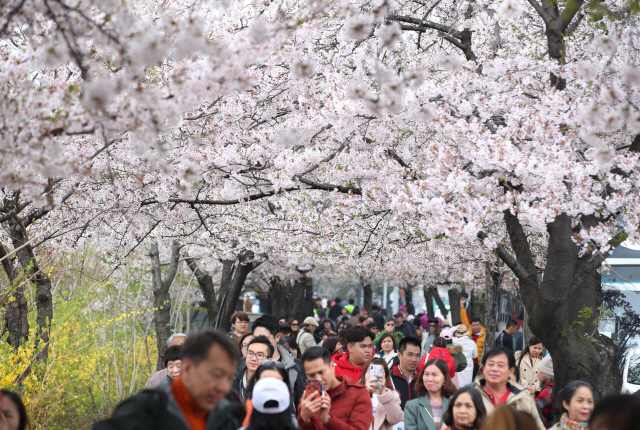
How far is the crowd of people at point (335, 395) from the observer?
3248 mm

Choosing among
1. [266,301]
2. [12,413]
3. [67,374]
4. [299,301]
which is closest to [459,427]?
[12,413]

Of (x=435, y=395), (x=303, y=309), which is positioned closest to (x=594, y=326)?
(x=435, y=395)

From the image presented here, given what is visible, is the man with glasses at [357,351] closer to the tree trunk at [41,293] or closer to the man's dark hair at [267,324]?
the man's dark hair at [267,324]

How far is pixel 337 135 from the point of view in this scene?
8680mm

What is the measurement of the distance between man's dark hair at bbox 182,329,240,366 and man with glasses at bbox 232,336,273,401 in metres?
2.36

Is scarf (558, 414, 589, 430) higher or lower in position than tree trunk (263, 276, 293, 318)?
lower

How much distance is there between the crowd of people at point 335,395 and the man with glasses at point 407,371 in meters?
0.01

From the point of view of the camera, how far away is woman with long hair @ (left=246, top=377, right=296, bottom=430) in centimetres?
380

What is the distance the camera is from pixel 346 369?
710cm

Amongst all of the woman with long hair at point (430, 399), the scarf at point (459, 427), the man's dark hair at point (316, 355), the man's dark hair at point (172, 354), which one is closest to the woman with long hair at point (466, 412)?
the scarf at point (459, 427)

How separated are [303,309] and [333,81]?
22.5 m

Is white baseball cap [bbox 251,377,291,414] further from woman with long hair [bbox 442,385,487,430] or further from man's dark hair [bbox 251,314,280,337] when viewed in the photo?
man's dark hair [bbox 251,314,280,337]

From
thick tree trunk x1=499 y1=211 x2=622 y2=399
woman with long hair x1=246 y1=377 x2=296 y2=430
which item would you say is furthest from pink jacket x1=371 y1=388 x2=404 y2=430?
thick tree trunk x1=499 y1=211 x2=622 y2=399

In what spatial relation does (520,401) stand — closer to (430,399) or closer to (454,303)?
(430,399)
